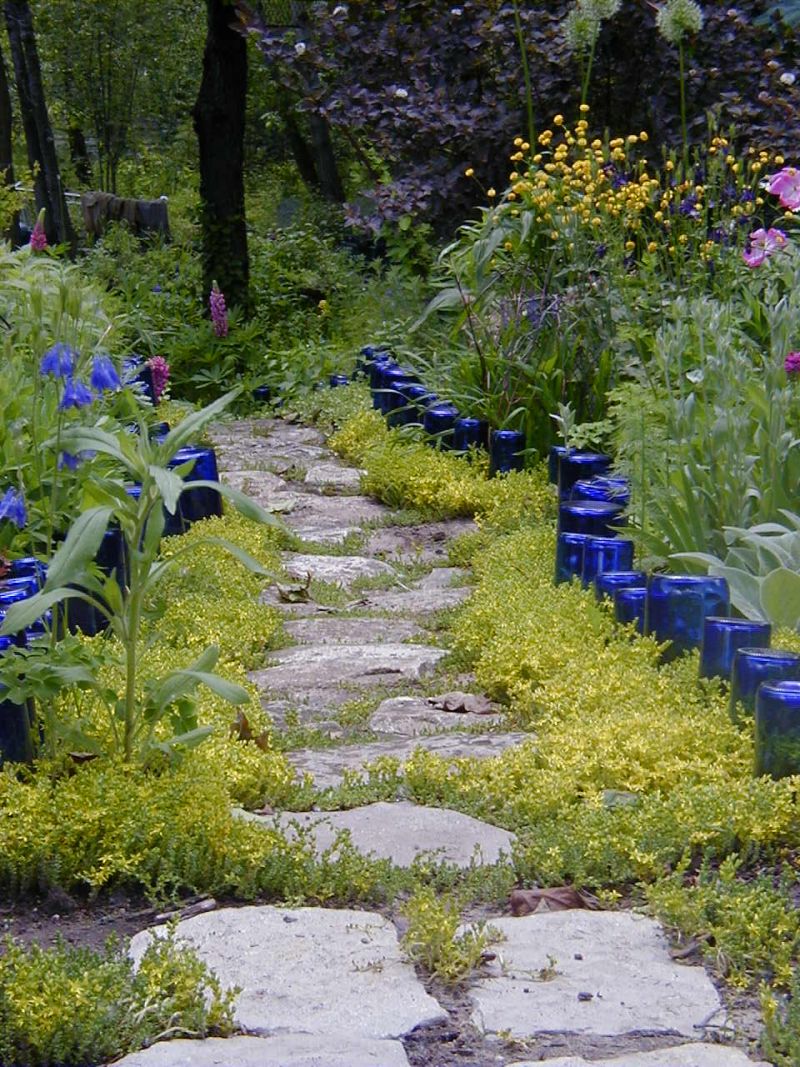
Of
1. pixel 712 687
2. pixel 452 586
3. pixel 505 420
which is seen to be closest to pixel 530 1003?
pixel 712 687

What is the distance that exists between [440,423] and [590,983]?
17.3 feet

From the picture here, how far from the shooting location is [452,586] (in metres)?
5.49

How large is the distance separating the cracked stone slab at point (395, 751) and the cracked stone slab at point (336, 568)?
6.38 ft

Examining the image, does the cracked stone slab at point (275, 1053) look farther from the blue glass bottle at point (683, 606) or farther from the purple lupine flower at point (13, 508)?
the blue glass bottle at point (683, 606)

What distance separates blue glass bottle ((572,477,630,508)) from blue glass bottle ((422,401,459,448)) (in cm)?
201

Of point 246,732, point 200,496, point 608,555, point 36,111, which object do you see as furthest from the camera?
point 36,111

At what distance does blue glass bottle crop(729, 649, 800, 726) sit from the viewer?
3.24 metres

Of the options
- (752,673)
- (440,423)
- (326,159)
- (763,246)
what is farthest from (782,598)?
(326,159)

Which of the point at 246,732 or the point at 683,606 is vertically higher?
the point at 683,606

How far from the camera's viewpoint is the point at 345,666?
4.37m

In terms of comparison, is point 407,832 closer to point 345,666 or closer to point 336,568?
point 345,666

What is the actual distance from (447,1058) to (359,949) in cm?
Result: 36

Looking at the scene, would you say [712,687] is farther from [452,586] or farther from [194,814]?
[452,586]

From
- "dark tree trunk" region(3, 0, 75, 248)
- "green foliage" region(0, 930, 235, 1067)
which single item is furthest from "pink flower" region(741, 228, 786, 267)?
"dark tree trunk" region(3, 0, 75, 248)
